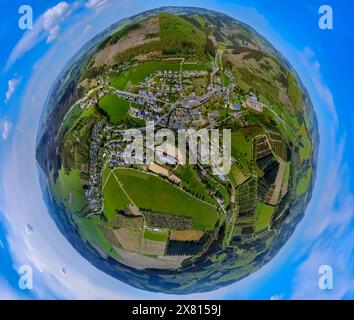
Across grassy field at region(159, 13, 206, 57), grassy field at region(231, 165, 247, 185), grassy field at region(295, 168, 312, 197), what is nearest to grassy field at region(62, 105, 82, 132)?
grassy field at region(159, 13, 206, 57)

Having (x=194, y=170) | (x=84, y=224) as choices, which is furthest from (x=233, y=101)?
(x=84, y=224)

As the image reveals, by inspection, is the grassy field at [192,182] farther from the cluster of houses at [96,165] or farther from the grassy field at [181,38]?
the grassy field at [181,38]

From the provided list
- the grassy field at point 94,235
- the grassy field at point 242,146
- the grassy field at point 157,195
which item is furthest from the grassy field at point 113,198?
the grassy field at point 242,146

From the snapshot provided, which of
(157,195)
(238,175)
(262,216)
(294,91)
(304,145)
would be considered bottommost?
(262,216)

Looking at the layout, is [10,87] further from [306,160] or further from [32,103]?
[306,160]

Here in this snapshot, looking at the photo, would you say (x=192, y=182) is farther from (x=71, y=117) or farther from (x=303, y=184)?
(x=303, y=184)

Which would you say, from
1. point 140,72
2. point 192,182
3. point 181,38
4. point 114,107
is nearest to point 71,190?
point 114,107
